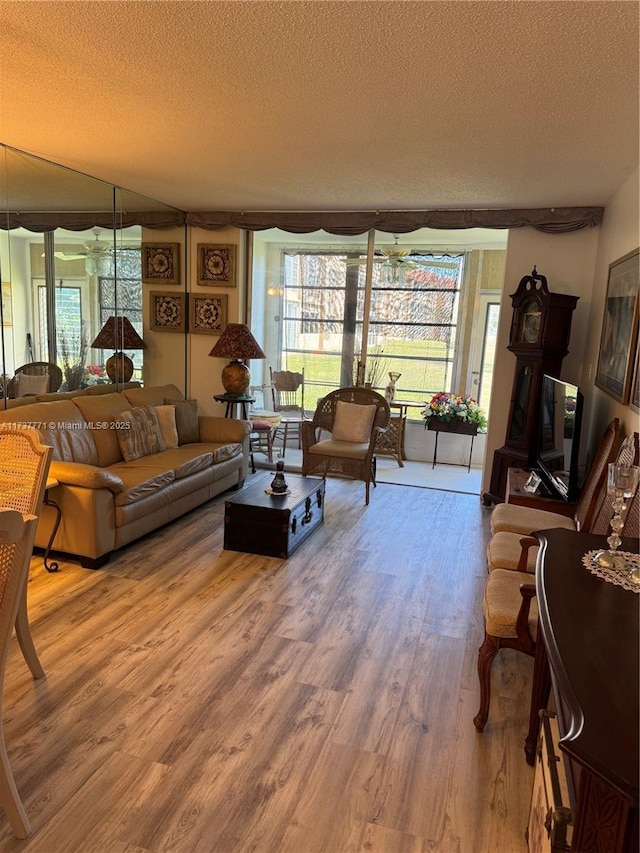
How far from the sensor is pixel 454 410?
636 cm

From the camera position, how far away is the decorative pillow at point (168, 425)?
15.8ft

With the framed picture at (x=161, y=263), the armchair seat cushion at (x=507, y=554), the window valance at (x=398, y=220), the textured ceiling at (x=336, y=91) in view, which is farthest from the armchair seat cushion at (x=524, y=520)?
the framed picture at (x=161, y=263)

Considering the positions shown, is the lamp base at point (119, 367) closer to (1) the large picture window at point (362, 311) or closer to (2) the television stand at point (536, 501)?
(1) the large picture window at point (362, 311)

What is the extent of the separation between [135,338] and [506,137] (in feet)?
12.1

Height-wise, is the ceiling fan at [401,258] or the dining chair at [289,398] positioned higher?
the ceiling fan at [401,258]

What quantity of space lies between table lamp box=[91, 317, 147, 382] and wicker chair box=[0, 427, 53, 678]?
274 cm

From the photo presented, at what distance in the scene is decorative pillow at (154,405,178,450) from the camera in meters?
4.81

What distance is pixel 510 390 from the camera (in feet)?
16.9

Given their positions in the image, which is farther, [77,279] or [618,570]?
[77,279]

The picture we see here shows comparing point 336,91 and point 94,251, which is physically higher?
point 336,91

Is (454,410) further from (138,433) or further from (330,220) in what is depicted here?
(138,433)

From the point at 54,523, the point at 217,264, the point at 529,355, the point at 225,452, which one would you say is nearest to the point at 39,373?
the point at 54,523

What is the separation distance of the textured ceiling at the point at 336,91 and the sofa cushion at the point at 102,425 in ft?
5.72

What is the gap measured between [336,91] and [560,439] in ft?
7.64
